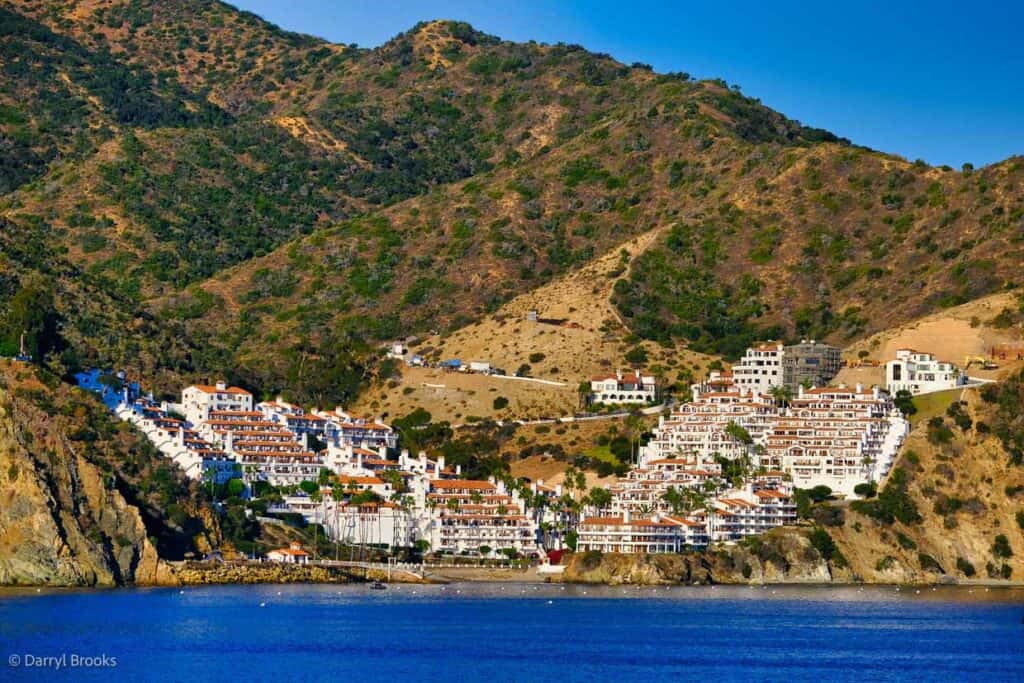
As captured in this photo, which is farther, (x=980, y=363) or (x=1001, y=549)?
(x=980, y=363)

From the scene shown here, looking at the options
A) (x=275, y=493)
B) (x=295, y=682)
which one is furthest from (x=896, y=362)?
(x=295, y=682)

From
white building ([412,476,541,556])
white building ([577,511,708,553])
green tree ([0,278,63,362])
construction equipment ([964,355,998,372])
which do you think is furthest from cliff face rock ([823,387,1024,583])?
green tree ([0,278,63,362])

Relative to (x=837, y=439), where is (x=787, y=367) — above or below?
above

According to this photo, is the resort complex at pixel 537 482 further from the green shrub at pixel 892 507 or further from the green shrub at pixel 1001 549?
the green shrub at pixel 1001 549

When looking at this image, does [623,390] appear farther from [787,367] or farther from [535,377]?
[787,367]

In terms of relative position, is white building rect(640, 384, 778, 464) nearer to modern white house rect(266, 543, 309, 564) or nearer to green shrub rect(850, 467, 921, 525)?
green shrub rect(850, 467, 921, 525)

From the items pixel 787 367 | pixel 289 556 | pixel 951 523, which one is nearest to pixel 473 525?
pixel 289 556
